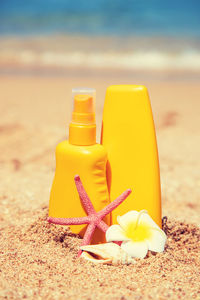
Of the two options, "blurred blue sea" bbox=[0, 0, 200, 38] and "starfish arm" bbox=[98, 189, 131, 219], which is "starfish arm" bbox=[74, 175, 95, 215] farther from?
"blurred blue sea" bbox=[0, 0, 200, 38]

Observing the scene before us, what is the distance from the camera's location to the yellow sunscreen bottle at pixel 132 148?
1396mm

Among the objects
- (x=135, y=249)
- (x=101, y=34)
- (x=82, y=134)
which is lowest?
(x=135, y=249)

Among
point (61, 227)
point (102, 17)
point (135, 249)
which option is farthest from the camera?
point (102, 17)

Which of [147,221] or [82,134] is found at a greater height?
[82,134]

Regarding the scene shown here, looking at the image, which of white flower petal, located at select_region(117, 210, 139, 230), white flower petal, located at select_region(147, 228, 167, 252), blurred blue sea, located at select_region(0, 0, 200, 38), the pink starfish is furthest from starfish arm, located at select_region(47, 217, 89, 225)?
blurred blue sea, located at select_region(0, 0, 200, 38)

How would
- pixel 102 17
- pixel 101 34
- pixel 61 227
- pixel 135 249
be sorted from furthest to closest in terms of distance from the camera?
pixel 102 17
pixel 101 34
pixel 61 227
pixel 135 249

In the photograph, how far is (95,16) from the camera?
49.5 feet

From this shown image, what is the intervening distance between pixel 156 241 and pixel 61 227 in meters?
0.37

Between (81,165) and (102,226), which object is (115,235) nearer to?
(102,226)

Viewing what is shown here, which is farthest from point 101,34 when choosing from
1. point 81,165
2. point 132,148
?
point 81,165

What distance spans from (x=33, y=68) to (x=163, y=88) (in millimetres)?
3535

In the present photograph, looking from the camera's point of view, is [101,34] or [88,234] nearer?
[88,234]

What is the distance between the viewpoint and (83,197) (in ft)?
4.26

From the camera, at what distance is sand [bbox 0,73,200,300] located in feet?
3.47
